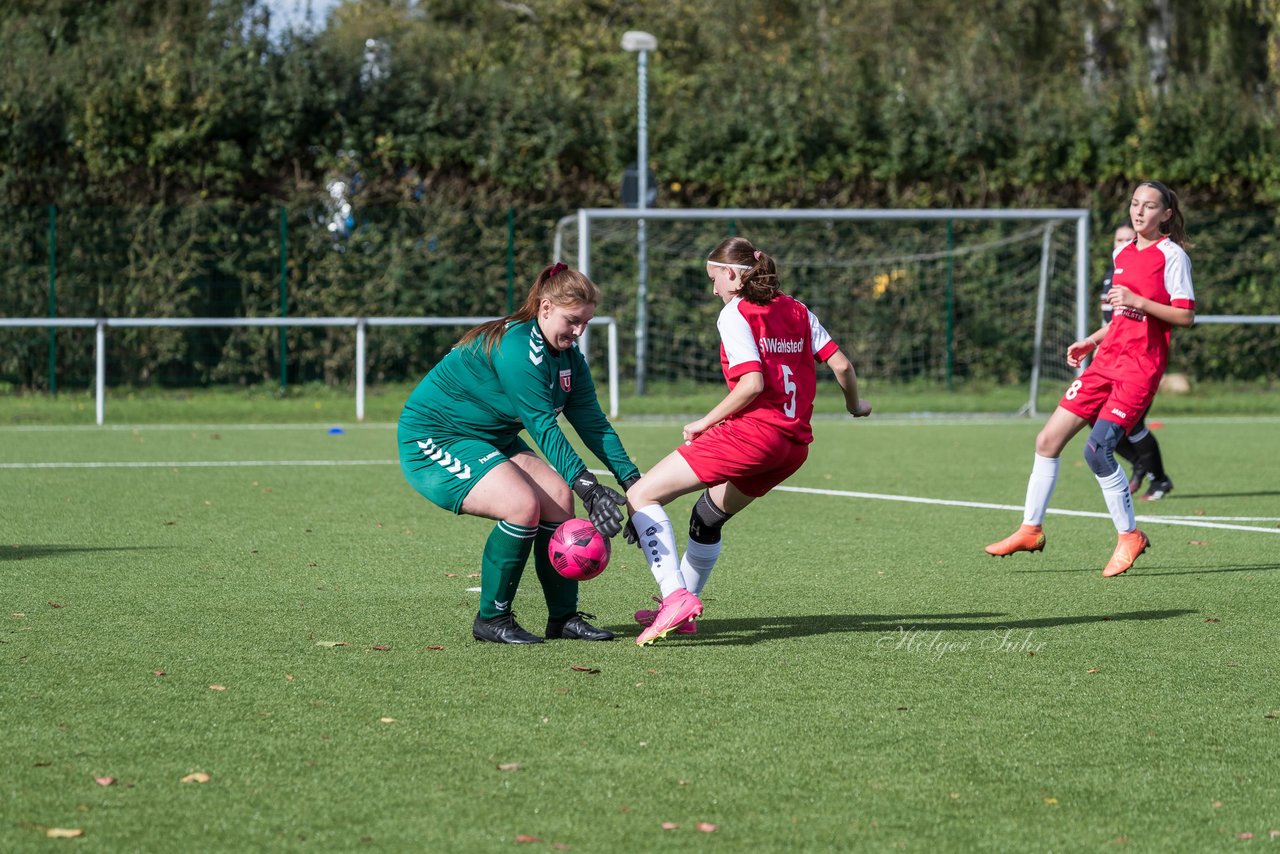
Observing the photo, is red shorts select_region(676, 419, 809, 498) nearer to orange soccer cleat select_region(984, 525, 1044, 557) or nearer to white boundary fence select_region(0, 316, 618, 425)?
orange soccer cleat select_region(984, 525, 1044, 557)

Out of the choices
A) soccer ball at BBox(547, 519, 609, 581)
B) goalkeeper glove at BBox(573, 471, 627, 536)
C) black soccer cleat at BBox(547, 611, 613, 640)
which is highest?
goalkeeper glove at BBox(573, 471, 627, 536)

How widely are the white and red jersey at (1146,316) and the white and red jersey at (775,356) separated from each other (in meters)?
2.35

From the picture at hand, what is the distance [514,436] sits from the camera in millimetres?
6242

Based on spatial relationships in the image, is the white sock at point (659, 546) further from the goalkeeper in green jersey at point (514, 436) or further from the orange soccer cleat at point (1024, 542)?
the orange soccer cleat at point (1024, 542)

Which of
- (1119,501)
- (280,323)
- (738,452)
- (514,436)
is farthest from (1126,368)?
(280,323)

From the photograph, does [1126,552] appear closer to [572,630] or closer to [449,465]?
Result: [572,630]

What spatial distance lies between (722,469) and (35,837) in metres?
3.06

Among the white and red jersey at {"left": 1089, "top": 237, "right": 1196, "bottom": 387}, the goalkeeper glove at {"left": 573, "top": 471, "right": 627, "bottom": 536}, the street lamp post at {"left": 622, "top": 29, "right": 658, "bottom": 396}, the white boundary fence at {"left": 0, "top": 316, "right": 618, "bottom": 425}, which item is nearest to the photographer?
the goalkeeper glove at {"left": 573, "top": 471, "right": 627, "bottom": 536}

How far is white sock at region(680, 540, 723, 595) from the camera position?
6.47 m

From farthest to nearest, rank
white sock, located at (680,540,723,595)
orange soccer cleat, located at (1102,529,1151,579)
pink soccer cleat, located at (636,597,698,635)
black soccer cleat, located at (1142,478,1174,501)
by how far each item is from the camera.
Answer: black soccer cleat, located at (1142,478,1174,501), orange soccer cleat, located at (1102,529,1151,579), white sock, located at (680,540,723,595), pink soccer cleat, located at (636,597,698,635)

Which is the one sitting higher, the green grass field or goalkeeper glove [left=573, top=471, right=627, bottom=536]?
goalkeeper glove [left=573, top=471, right=627, bottom=536]

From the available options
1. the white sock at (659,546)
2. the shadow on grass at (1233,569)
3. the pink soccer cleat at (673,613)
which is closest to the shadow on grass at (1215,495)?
the shadow on grass at (1233,569)

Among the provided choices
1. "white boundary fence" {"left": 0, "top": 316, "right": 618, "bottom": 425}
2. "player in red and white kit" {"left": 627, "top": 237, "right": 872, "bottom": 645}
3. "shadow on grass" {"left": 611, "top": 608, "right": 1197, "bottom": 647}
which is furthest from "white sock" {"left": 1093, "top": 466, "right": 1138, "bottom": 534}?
"white boundary fence" {"left": 0, "top": 316, "right": 618, "bottom": 425}

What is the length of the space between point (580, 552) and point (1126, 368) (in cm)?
337
